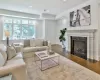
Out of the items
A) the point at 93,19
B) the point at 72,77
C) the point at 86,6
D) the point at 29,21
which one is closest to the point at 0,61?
the point at 72,77

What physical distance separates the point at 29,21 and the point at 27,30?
810 millimetres

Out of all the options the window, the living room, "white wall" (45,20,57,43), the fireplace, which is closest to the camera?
the living room

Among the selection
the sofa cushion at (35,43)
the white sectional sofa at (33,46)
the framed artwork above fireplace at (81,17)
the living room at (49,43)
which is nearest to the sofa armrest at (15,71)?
the living room at (49,43)

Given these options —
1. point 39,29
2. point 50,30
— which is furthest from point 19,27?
point 50,30

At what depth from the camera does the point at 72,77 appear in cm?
234

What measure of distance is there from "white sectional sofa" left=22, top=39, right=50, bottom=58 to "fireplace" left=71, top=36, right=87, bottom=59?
161 cm

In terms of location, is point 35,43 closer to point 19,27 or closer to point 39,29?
point 19,27

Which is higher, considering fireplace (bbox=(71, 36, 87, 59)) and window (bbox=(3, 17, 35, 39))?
window (bbox=(3, 17, 35, 39))

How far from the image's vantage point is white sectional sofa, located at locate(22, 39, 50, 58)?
4182 millimetres

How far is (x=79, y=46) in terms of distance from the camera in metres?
4.74

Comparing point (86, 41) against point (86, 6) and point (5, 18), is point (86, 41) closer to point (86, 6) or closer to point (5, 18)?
point (86, 6)

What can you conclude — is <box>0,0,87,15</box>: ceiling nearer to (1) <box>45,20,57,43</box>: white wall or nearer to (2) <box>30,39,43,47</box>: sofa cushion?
(2) <box>30,39,43,47</box>: sofa cushion

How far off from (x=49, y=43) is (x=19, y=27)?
346 cm

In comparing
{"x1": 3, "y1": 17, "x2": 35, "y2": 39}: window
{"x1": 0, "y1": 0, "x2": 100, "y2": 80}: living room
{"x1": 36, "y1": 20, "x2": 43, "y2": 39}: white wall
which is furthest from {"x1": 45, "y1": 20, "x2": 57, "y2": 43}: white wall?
{"x1": 3, "y1": 17, "x2": 35, "y2": 39}: window
